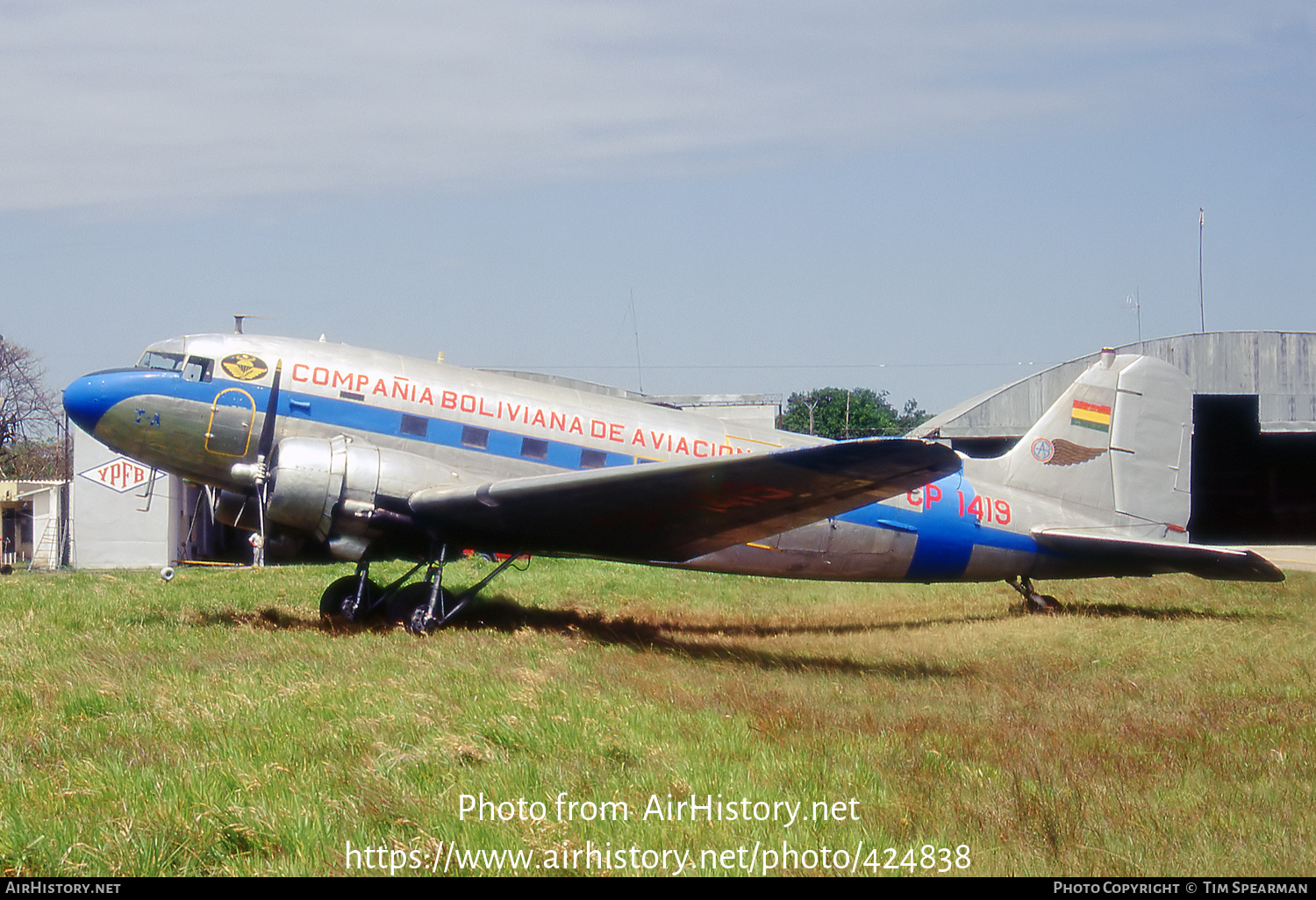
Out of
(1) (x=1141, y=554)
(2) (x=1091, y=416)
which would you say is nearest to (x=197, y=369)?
(2) (x=1091, y=416)

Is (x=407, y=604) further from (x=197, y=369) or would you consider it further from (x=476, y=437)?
(x=197, y=369)

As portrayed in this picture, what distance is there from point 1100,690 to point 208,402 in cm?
967

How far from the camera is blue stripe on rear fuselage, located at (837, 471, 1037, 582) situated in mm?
13180

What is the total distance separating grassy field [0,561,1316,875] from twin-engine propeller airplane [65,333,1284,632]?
3.58ft

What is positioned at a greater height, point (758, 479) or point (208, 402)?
point (208, 402)

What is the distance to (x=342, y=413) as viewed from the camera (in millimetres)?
11867

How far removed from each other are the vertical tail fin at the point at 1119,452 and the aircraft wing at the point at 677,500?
5392 millimetres

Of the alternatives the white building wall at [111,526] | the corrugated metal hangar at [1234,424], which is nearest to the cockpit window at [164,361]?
the white building wall at [111,526]

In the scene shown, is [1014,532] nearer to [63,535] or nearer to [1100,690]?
[1100,690]

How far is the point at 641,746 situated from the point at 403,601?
5.82m

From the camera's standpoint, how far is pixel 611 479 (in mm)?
9867

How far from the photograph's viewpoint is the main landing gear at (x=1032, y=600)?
14375mm

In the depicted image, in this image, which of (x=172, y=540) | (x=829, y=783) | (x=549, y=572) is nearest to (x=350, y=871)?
(x=829, y=783)

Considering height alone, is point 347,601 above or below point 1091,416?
below
